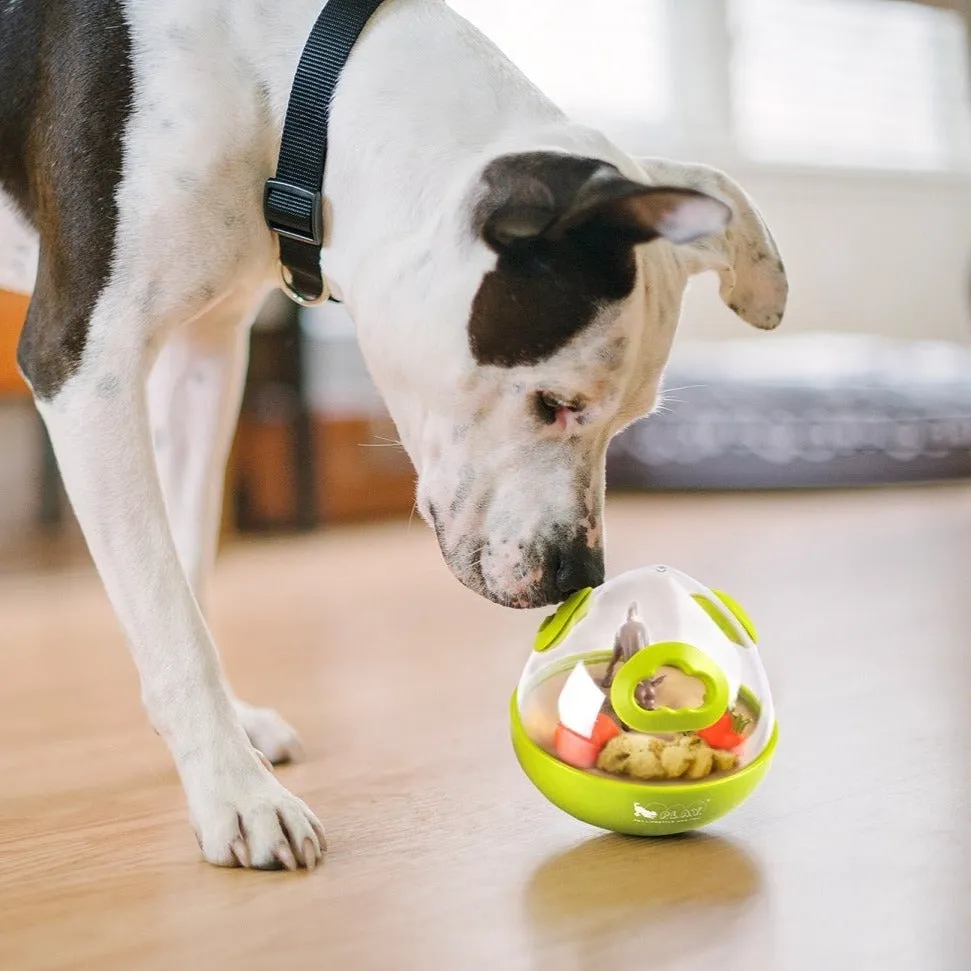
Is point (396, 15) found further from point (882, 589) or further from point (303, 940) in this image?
point (882, 589)

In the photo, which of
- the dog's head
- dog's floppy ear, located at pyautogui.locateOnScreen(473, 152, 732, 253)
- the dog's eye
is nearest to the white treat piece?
the dog's head

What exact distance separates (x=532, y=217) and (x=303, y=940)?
2.05 feet

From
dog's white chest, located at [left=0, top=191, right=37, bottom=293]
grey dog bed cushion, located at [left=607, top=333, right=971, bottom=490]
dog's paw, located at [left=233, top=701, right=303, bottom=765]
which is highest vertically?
dog's white chest, located at [left=0, top=191, right=37, bottom=293]

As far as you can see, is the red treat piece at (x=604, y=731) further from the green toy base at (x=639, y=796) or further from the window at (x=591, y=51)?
the window at (x=591, y=51)

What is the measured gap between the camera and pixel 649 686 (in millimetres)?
1129

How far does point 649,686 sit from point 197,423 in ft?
2.43

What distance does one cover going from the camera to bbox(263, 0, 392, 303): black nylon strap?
4.33ft

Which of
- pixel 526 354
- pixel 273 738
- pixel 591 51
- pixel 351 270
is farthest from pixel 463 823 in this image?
pixel 591 51

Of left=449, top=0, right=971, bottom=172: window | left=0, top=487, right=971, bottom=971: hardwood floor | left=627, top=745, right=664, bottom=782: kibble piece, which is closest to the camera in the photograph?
left=0, top=487, right=971, bottom=971: hardwood floor

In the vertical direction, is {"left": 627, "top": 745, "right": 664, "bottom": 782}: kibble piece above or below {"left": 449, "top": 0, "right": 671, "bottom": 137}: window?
below

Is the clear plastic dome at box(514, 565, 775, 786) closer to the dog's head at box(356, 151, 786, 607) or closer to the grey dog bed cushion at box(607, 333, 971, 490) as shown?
the dog's head at box(356, 151, 786, 607)

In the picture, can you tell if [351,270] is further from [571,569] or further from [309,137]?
[571,569]

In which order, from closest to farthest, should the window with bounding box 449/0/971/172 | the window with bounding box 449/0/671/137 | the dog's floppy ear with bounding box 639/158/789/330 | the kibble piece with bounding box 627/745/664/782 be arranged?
the kibble piece with bounding box 627/745/664/782, the dog's floppy ear with bounding box 639/158/789/330, the window with bounding box 449/0/671/137, the window with bounding box 449/0/971/172

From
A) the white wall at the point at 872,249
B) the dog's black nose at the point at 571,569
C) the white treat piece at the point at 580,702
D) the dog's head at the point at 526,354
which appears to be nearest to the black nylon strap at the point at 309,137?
the dog's head at the point at 526,354
